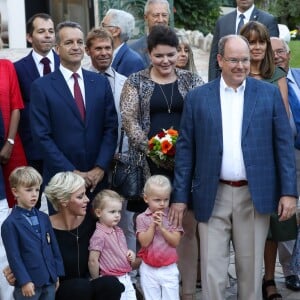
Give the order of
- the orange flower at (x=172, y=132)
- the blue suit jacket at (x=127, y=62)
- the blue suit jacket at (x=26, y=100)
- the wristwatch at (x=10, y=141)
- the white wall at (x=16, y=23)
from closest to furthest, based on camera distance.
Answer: the orange flower at (x=172, y=132) → the wristwatch at (x=10, y=141) → the blue suit jacket at (x=26, y=100) → the blue suit jacket at (x=127, y=62) → the white wall at (x=16, y=23)

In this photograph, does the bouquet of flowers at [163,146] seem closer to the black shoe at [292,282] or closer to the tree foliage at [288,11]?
the black shoe at [292,282]

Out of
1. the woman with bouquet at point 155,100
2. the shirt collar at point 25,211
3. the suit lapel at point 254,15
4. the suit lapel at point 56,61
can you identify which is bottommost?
the shirt collar at point 25,211

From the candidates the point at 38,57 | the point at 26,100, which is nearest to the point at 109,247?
the point at 26,100

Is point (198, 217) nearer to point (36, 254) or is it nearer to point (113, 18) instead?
point (36, 254)

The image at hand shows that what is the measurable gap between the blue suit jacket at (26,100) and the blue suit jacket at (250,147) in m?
1.50

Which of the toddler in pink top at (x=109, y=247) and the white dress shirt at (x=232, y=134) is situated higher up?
the white dress shirt at (x=232, y=134)

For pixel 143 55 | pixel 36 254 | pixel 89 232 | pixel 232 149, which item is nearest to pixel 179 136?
pixel 232 149

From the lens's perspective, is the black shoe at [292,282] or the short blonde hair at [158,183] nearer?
the short blonde hair at [158,183]

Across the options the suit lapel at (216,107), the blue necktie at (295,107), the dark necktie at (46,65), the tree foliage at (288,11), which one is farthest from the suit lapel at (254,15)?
the tree foliage at (288,11)

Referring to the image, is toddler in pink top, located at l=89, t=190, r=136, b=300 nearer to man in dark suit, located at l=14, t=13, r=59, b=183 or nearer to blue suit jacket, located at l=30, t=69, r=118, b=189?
blue suit jacket, located at l=30, t=69, r=118, b=189

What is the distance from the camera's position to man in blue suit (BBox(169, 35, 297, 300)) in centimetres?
543

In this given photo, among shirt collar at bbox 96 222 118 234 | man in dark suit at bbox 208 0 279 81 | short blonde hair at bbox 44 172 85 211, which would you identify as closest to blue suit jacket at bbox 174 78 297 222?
shirt collar at bbox 96 222 118 234

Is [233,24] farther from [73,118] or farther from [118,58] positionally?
[73,118]

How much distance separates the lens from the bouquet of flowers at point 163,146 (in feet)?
18.8
